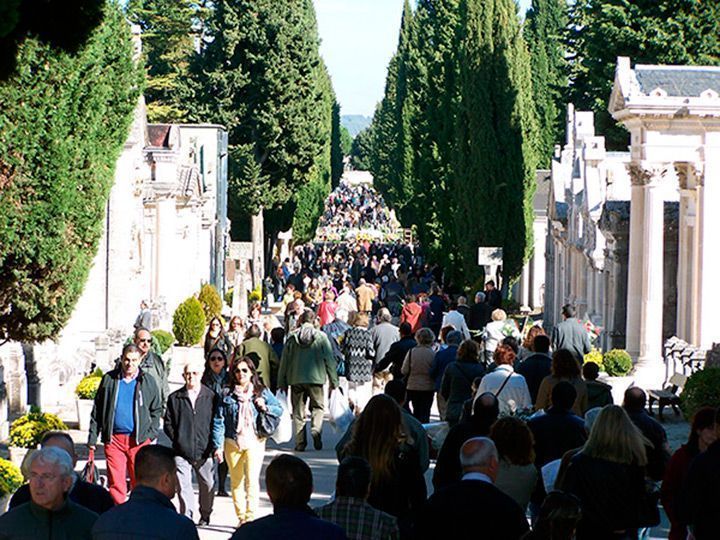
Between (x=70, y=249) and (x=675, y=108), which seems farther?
(x=675, y=108)

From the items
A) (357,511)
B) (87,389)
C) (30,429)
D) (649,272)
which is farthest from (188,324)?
(357,511)

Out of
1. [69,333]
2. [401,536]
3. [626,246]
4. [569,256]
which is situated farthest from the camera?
[569,256]

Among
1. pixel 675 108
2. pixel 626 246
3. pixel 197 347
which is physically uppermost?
pixel 675 108

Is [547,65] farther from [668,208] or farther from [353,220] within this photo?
[353,220]

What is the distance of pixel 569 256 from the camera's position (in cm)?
3984

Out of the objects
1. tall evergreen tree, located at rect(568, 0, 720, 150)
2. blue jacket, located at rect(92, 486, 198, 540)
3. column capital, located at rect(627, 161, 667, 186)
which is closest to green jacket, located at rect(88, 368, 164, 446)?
blue jacket, located at rect(92, 486, 198, 540)

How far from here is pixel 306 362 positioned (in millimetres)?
17188

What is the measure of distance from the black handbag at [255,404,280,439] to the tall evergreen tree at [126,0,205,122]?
5471cm

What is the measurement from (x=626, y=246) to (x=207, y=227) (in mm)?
15628

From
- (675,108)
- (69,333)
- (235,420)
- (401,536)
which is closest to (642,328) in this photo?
(675,108)

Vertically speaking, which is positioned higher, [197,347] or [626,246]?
[626,246]

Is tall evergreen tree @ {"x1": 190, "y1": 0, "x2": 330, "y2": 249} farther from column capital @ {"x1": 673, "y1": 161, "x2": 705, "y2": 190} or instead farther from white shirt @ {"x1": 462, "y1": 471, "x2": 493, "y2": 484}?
white shirt @ {"x1": 462, "y1": 471, "x2": 493, "y2": 484}

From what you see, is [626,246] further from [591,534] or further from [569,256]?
[591,534]

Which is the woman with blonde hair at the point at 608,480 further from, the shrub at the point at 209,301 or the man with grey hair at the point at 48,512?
the shrub at the point at 209,301
